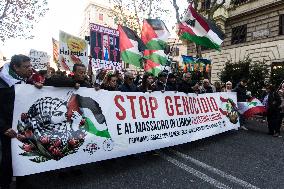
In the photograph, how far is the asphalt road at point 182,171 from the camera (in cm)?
472

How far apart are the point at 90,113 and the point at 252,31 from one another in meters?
22.7

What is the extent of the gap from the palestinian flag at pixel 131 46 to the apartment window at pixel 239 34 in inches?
760

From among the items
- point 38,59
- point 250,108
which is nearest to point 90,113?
point 250,108

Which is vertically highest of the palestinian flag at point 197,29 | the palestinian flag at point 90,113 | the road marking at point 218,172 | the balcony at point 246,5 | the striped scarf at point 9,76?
the balcony at point 246,5

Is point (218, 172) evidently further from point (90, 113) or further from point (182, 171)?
point (90, 113)

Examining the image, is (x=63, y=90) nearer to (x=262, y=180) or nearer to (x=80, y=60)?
(x=262, y=180)

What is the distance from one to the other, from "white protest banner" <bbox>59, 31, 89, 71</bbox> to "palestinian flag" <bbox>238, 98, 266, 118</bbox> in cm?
546

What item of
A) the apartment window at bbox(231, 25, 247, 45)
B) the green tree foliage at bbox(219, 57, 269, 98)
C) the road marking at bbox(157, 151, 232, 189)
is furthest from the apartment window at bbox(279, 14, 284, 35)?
the road marking at bbox(157, 151, 232, 189)

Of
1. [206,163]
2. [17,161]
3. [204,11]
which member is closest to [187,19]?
[206,163]


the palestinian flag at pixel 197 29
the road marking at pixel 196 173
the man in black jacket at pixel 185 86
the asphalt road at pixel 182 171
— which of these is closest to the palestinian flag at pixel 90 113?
the asphalt road at pixel 182 171

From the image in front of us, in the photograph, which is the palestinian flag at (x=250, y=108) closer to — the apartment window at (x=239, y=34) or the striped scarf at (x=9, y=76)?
the striped scarf at (x=9, y=76)

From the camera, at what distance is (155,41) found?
363 inches

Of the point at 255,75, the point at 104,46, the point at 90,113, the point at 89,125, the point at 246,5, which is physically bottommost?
the point at 89,125

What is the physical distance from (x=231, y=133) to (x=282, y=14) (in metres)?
16.3
